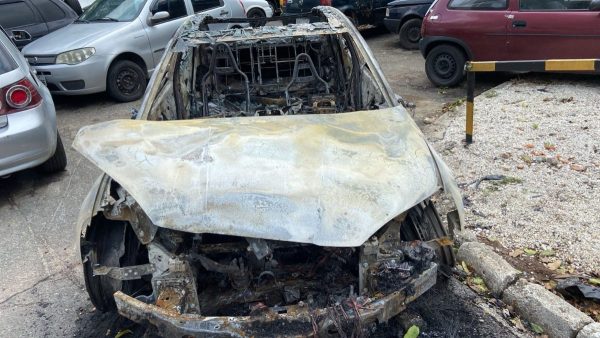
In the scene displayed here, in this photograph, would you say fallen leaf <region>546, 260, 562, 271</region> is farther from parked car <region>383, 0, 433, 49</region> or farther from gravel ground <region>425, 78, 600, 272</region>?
parked car <region>383, 0, 433, 49</region>

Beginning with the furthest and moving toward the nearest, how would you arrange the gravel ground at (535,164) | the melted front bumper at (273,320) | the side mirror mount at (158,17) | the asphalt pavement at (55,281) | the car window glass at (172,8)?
the car window glass at (172,8) < the side mirror mount at (158,17) < the gravel ground at (535,164) < the asphalt pavement at (55,281) < the melted front bumper at (273,320)

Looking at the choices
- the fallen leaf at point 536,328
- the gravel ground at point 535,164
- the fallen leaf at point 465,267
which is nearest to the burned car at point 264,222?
the fallen leaf at point 465,267

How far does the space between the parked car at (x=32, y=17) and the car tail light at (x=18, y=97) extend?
14.2ft

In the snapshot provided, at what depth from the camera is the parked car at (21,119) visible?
4.67 m

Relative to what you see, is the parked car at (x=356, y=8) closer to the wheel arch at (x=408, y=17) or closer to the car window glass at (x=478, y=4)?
the wheel arch at (x=408, y=17)

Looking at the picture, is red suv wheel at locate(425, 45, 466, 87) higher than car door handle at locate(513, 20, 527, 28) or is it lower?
lower

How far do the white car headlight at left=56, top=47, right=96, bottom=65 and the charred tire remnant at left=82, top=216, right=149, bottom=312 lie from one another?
5.36 m

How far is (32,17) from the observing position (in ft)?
29.4

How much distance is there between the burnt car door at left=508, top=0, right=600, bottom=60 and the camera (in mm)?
6984

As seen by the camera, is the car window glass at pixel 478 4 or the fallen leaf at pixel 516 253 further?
the car window glass at pixel 478 4

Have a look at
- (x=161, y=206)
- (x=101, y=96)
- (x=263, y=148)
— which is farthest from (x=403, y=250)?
(x=101, y=96)

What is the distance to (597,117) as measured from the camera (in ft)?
19.7

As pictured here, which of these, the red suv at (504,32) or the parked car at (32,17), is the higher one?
the parked car at (32,17)

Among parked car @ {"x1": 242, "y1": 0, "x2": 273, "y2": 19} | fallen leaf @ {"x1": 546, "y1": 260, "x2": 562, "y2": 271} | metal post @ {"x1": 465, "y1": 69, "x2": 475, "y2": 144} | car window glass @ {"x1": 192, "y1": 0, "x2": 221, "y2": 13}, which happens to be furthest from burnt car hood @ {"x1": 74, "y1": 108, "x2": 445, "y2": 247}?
parked car @ {"x1": 242, "y1": 0, "x2": 273, "y2": 19}
